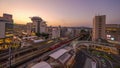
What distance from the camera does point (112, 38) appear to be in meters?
62.1

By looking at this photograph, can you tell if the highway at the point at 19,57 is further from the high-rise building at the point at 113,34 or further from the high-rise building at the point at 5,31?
the high-rise building at the point at 113,34

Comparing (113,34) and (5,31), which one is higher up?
(5,31)

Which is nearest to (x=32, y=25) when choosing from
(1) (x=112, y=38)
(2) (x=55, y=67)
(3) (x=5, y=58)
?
(1) (x=112, y=38)

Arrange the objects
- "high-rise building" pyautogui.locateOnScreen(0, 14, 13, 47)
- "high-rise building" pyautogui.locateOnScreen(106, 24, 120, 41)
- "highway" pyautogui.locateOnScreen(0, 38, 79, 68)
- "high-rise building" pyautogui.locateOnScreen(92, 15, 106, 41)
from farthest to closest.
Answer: "high-rise building" pyautogui.locateOnScreen(92, 15, 106, 41), "high-rise building" pyautogui.locateOnScreen(106, 24, 120, 41), "high-rise building" pyautogui.locateOnScreen(0, 14, 13, 47), "highway" pyautogui.locateOnScreen(0, 38, 79, 68)

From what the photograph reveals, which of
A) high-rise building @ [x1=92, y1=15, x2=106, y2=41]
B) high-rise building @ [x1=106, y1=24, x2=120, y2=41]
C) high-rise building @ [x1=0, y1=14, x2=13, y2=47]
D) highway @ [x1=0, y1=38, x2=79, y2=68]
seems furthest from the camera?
high-rise building @ [x1=92, y1=15, x2=106, y2=41]

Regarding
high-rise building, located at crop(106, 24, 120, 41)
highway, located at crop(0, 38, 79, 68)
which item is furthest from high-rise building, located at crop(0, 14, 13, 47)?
high-rise building, located at crop(106, 24, 120, 41)

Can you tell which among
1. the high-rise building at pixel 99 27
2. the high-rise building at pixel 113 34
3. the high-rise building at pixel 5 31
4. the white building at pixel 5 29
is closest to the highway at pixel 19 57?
the high-rise building at pixel 5 31

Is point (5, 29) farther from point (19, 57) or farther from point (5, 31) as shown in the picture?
point (19, 57)

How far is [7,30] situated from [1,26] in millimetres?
4007

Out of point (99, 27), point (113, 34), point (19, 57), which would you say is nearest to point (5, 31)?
point (19, 57)

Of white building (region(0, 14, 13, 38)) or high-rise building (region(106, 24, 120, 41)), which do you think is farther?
high-rise building (region(106, 24, 120, 41))

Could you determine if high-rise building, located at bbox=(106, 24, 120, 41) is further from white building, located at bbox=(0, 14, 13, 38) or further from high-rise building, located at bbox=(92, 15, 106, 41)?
white building, located at bbox=(0, 14, 13, 38)

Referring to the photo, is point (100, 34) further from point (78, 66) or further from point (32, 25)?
point (32, 25)

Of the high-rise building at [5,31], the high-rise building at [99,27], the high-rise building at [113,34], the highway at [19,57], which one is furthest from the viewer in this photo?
the high-rise building at [99,27]
